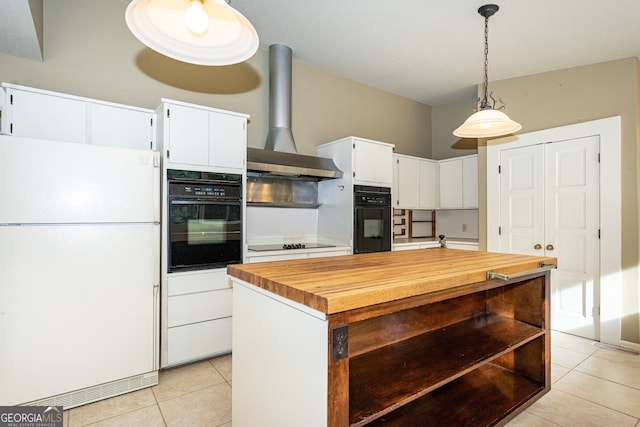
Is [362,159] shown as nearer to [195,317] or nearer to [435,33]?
[435,33]

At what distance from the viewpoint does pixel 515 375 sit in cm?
214

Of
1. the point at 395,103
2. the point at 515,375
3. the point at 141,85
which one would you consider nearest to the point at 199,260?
the point at 141,85

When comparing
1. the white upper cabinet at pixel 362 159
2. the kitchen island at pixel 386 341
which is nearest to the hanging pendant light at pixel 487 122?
the kitchen island at pixel 386 341

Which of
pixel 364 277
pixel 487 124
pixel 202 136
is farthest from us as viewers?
pixel 202 136

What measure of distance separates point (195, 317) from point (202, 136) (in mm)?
1536

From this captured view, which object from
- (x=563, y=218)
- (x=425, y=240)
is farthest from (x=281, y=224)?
(x=563, y=218)

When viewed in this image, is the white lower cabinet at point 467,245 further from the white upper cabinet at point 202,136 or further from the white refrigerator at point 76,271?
the white refrigerator at point 76,271

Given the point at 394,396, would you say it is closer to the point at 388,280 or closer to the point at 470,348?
the point at 388,280

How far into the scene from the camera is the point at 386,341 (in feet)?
5.77

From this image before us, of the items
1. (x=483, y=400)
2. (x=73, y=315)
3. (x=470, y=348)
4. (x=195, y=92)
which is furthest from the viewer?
(x=195, y=92)

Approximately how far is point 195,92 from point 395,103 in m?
3.00

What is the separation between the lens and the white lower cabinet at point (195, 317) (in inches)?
102

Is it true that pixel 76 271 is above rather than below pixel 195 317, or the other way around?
above

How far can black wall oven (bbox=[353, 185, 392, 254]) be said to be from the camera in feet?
12.3
